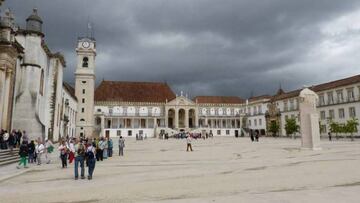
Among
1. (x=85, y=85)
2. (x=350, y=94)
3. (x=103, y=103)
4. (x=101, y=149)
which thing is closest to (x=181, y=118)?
(x=103, y=103)

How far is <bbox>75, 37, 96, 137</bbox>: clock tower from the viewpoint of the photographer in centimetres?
5125

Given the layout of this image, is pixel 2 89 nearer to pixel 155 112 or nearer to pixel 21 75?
pixel 21 75

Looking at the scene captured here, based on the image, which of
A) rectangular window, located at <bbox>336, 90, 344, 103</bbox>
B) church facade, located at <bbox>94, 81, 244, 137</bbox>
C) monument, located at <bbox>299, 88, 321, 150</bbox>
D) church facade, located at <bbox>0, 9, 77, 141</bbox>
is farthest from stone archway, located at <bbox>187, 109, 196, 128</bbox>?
monument, located at <bbox>299, 88, 321, 150</bbox>

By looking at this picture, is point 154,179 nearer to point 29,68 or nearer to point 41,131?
point 41,131

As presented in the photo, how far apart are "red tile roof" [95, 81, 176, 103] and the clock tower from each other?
1572 centimetres

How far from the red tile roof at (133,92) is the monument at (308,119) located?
182 ft

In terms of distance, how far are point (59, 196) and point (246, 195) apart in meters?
4.19

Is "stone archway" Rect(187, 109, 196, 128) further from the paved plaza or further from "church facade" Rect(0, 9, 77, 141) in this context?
the paved plaza

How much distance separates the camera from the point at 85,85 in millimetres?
53406

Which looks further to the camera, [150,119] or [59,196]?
[150,119]

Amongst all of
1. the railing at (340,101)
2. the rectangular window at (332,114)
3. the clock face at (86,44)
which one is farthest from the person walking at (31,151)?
the rectangular window at (332,114)

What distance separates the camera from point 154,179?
841 cm

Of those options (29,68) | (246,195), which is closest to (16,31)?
(29,68)

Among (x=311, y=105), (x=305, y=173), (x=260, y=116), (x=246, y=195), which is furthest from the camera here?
(x=260, y=116)
